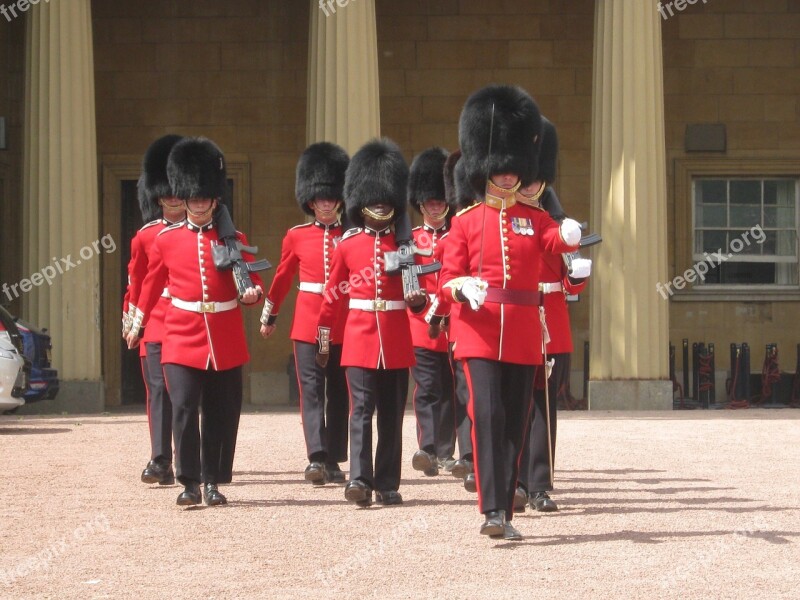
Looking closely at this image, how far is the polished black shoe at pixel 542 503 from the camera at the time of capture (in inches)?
334

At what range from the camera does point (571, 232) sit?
7.36 metres

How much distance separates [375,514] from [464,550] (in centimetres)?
134

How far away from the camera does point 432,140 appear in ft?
68.9

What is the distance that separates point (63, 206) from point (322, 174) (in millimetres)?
8330

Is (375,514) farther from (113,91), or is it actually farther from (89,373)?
(113,91)

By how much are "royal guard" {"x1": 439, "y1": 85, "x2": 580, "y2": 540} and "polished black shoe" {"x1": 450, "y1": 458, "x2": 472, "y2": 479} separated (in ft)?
7.11

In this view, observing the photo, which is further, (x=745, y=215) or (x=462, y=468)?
(x=745, y=215)

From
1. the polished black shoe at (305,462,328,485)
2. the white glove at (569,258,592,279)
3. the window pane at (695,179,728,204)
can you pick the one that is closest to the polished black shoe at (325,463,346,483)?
the polished black shoe at (305,462,328,485)

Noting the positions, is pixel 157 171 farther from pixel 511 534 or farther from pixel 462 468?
pixel 511 534

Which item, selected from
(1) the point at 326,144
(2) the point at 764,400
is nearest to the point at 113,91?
(2) the point at 764,400

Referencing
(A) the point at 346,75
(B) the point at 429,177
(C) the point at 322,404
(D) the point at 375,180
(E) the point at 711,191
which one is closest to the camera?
(D) the point at 375,180

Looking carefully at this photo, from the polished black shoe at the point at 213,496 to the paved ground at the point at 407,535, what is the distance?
3.2 inches

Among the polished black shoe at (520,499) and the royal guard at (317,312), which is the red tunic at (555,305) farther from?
the royal guard at (317,312)

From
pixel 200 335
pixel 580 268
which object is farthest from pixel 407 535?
pixel 200 335
